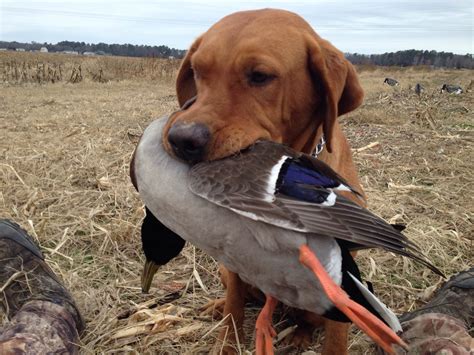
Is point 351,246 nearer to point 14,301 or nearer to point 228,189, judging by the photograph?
point 228,189

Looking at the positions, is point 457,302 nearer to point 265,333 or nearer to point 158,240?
point 265,333

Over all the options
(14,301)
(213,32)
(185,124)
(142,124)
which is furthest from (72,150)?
(185,124)

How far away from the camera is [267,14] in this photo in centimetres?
263

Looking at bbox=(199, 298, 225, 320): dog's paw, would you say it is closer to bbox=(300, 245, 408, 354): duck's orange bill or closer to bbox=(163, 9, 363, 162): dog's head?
bbox=(163, 9, 363, 162): dog's head

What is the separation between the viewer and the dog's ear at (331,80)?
254cm

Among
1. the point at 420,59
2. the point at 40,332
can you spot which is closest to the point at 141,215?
the point at 40,332

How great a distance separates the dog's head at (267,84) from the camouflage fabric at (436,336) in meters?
1.00

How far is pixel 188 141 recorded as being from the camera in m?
1.99

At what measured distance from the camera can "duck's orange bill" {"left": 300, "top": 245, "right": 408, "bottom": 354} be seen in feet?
5.65

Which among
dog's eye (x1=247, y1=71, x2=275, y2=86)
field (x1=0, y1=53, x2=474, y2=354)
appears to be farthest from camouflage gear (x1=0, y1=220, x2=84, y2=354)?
dog's eye (x1=247, y1=71, x2=275, y2=86)

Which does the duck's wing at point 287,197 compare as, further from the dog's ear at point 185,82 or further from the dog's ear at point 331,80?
the dog's ear at point 185,82

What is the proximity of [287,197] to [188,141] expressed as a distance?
1.51ft

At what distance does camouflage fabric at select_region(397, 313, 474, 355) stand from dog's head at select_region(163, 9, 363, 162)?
100 cm

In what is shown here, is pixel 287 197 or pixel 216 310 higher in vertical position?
pixel 287 197
